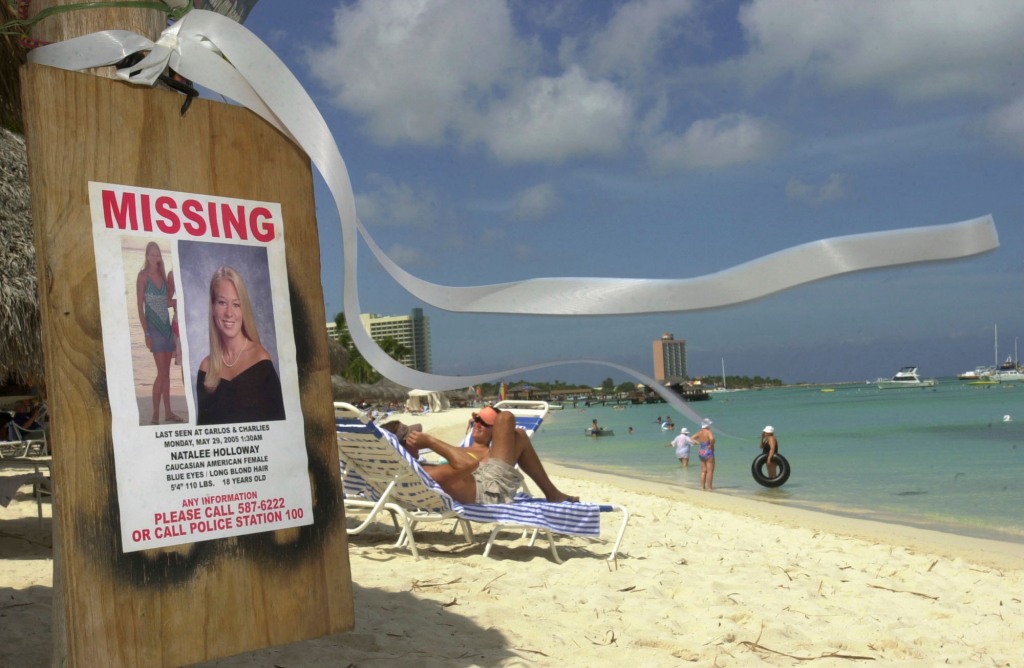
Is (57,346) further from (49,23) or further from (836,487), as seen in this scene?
(836,487)

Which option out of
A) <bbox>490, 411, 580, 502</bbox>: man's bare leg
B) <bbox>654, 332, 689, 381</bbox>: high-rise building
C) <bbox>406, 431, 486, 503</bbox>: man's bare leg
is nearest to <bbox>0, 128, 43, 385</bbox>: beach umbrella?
<bbox>406, 431, 486, 503</bbox>: man's bare leg

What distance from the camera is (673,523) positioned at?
6.61 meters

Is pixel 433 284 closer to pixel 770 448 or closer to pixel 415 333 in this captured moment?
pixel 415 333

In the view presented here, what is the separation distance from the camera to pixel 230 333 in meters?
1.50

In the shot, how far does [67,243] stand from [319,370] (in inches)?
19.4

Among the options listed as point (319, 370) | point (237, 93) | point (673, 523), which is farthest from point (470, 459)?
point (237, 93)

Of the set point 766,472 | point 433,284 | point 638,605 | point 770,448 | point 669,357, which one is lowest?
point 766,472

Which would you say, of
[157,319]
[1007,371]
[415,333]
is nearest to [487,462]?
[415,333]

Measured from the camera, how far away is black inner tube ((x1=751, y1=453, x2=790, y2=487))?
13477 mm

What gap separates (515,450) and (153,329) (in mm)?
4003

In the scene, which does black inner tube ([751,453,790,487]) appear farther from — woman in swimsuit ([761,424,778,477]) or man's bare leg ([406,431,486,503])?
man's bare leg ([406,431,486,503])

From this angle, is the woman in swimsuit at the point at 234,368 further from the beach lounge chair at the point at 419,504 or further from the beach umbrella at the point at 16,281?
the beach umbrella at the point at 16,281

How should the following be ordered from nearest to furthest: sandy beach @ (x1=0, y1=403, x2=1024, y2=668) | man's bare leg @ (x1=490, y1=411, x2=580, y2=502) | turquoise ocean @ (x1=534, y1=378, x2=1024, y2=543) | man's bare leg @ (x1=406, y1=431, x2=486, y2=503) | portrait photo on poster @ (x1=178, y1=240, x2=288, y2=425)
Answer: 1. portrait photo on poster @ (x1=178, y1=240, x2=288, y2=425)
2. sandy beach @ (x1=0, y1=403, x2=1024, y2=668)
3. man's bare leg @ (x1=406, y1=431, x2=486, y2=503)
4. man's bare leg @ (x1=490, y1=411, x2=580, y2=502)
5. turquoise ocean @ (x1=534, y1=378, x2=1024, y2=543)

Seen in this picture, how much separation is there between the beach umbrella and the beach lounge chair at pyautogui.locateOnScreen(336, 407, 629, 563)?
1.77 metres
